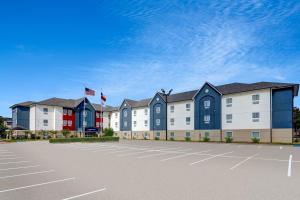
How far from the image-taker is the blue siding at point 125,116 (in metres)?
67.7

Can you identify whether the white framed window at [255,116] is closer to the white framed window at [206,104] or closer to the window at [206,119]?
the window at [206,119]

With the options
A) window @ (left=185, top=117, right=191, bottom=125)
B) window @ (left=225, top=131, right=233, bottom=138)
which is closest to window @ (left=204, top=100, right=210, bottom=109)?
window @ (left=185, top=117, right=191, bottom=125)

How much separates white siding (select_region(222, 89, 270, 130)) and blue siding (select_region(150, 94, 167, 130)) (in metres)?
16.3

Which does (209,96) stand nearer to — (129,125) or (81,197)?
(129,125)

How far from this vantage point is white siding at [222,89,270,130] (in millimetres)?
40062

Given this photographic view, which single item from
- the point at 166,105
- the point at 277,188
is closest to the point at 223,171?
the point at 277,188

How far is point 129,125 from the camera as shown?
221ft

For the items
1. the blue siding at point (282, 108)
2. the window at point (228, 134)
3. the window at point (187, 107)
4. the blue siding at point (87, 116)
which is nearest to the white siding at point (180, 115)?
the window at point (187, 107)

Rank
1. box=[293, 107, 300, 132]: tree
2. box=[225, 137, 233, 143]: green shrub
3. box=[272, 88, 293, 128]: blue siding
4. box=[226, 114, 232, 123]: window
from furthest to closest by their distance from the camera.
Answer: box=[293, 107, 300, 132]: tree → box=[226, 114, 232, 123]: window → box=[225, 137, 233, 143]: green shrub → box=[272, 88, 293, 128]: blue siding

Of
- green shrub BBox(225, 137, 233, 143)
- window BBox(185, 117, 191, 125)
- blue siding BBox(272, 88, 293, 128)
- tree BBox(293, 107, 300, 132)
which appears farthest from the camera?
tree BBox(293, 107, 300, 132)

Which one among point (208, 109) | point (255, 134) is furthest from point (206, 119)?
point (255, 134)

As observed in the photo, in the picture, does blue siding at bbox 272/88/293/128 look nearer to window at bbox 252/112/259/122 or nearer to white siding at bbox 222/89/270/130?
white siding at bbox 222/89/270/130

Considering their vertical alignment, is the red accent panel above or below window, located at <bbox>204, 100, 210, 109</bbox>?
below

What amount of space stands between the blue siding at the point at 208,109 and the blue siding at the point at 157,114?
9.83m
